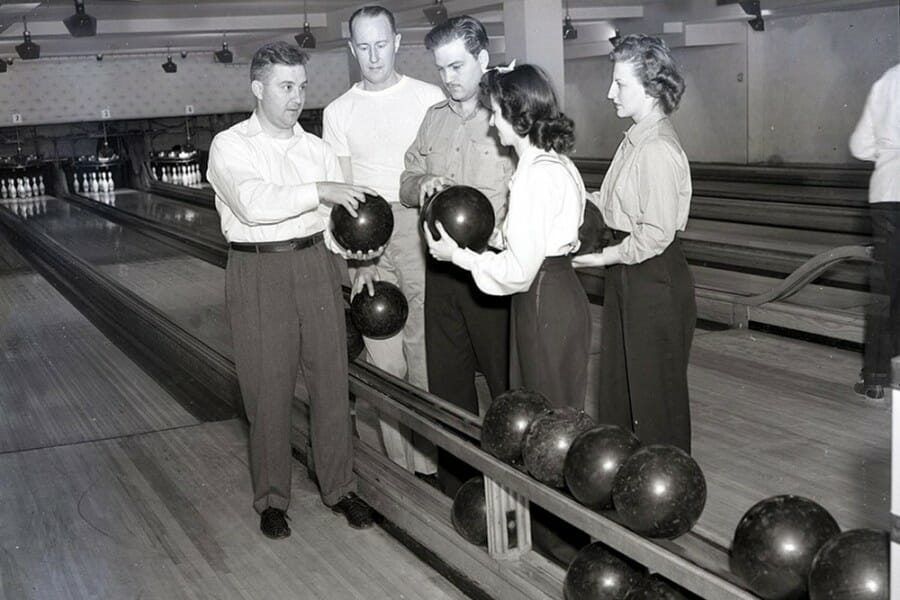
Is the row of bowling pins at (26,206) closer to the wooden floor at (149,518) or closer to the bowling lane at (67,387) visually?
the bowling lane at (67,387)

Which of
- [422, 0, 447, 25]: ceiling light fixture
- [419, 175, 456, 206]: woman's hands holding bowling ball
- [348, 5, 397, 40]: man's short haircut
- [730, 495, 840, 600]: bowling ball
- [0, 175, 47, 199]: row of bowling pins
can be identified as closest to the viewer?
[730, 495, 840, 600]: bowling ball

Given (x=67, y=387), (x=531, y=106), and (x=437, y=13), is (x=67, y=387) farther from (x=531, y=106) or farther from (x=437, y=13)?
(x=437, y=13)

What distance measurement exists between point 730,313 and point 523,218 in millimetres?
2849

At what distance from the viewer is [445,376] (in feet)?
8.34

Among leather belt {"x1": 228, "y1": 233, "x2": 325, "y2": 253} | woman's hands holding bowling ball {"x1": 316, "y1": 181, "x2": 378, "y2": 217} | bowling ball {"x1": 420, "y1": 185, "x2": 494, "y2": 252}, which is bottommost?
leather belt {"x1": 228, "y1": 233, "x2": 325, "y2": 253}

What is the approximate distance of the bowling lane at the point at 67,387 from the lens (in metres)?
3.63

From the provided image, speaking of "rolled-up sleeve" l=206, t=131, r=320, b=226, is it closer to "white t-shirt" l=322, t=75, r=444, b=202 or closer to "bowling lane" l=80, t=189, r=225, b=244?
"white t-shirt" l=322, t=75, r=444, b=202

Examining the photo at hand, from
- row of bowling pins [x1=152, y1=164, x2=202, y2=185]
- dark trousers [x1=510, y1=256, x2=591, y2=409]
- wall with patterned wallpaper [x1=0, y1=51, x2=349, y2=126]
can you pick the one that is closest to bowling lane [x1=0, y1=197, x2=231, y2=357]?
dark trousers [x1=510, y1=256, x2=591, y2=409]

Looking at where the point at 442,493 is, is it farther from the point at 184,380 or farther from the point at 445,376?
the point at 184,380

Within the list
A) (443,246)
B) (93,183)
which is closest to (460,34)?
(443,246)

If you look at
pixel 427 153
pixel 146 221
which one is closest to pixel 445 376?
pixel 427 153

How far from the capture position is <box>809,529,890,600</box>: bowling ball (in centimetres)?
134

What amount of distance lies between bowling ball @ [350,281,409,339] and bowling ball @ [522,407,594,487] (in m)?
0.77

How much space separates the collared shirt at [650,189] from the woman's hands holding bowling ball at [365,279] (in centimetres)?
71
